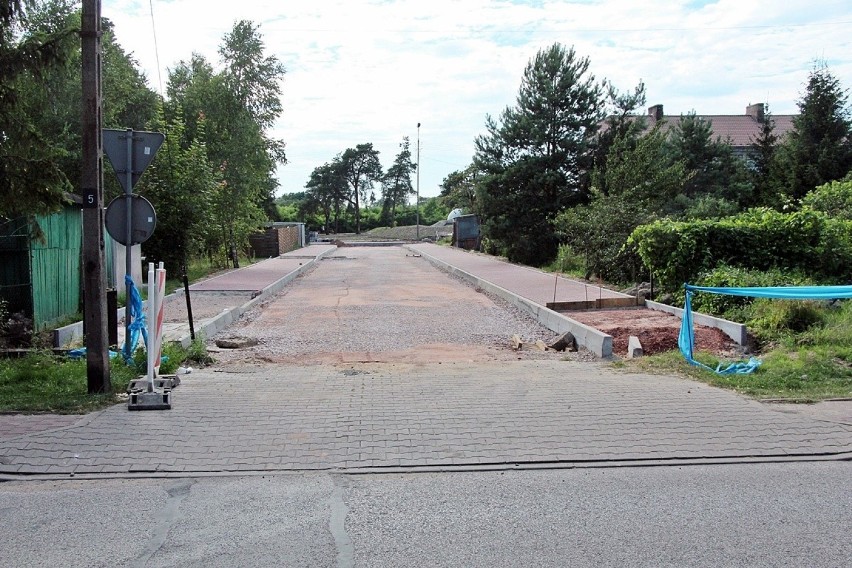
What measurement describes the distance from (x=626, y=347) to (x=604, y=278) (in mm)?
10464

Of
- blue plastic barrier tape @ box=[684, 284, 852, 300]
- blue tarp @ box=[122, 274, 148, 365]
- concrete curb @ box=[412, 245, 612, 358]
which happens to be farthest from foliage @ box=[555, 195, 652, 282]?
blue tarp @ box=[122, 274, 148, 365]

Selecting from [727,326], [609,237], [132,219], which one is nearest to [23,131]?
[132,219]

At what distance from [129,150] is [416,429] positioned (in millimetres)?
4337

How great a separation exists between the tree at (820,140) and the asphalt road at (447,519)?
30705mm

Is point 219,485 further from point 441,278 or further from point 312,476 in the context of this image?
point 441,278

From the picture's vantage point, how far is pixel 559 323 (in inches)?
517

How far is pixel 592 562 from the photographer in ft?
12.5

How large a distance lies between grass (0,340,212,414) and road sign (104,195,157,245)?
1604 mm

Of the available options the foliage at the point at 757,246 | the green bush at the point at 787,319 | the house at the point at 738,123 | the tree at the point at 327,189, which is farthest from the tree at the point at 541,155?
the tree at the point at 327,189

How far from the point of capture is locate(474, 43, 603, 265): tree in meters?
30.5

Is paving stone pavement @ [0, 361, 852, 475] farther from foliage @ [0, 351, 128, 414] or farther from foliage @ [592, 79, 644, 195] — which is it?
foliage @ [592, 79, 644, 195]

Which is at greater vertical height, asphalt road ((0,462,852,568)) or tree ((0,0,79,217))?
tree ((0,0,79,217))

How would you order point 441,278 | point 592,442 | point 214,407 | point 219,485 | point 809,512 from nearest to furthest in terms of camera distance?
point 809,512 → point 219,485 → point 592,442 → point 214,407 → point 441,278

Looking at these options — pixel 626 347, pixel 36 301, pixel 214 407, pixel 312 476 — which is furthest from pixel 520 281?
pixel 312 476
